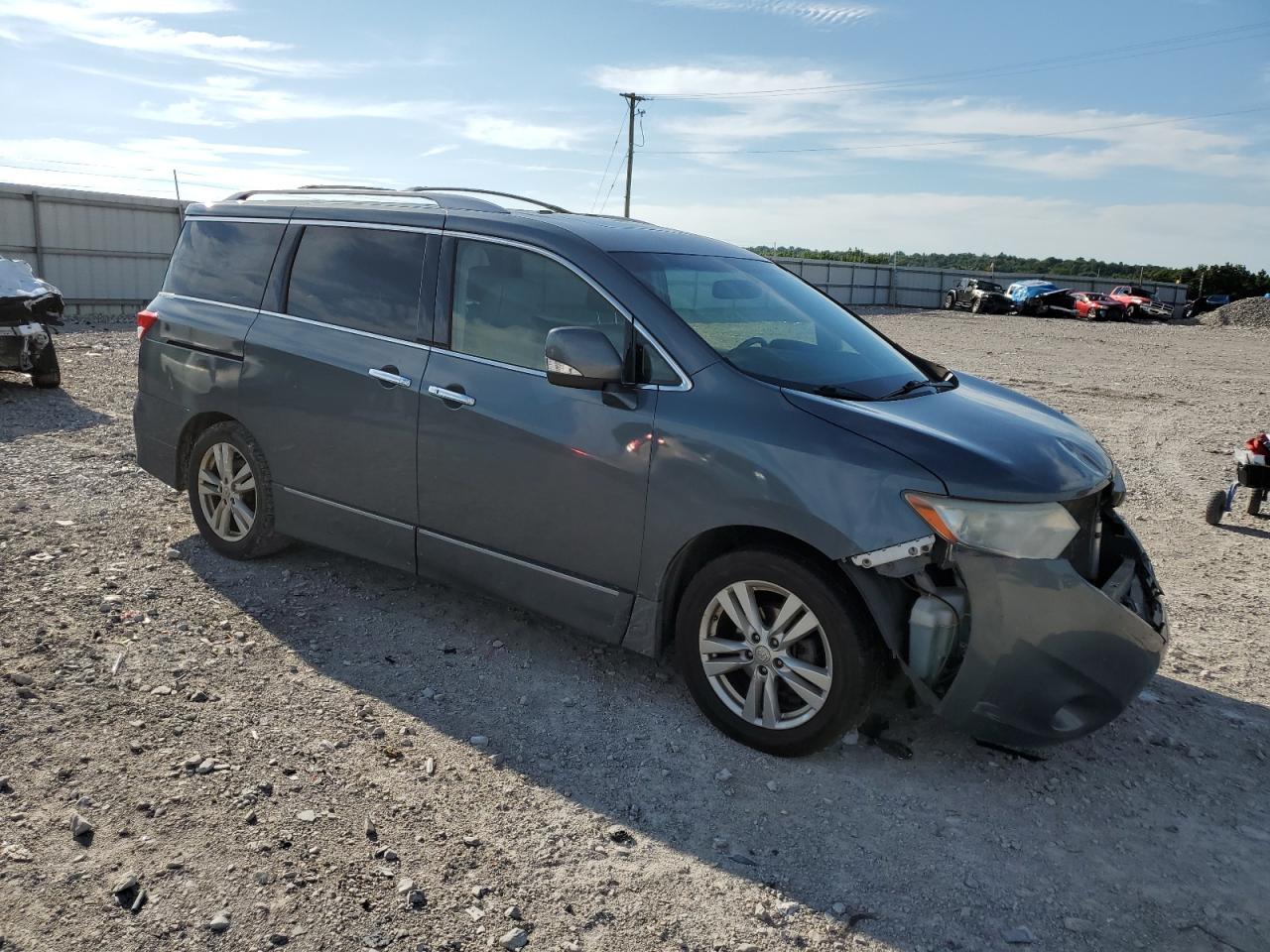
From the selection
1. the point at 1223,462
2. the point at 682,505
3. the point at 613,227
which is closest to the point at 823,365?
the point at 682,505

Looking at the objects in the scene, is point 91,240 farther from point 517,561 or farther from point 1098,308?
point 1098,308

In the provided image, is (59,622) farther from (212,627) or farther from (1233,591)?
(1233,591)

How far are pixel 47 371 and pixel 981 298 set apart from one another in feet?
126

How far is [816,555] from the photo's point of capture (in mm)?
3600

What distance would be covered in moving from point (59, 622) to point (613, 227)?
3.16 m

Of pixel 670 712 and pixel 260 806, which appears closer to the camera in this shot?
pixel 260 806

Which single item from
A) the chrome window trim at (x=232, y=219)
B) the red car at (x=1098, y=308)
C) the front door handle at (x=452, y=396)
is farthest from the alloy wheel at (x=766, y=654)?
the red car at (x=1098, y=308)

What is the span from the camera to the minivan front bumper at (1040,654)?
10.9 ft

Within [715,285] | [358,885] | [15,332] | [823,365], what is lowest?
[358,885]

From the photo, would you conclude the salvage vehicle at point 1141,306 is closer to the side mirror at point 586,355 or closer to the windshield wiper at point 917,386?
the windshield wiper at point 917,386

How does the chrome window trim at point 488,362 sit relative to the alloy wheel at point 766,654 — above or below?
above

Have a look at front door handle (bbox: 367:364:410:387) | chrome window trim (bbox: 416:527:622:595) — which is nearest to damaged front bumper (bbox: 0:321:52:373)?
front door handle (bbox: 367:364:410:387)

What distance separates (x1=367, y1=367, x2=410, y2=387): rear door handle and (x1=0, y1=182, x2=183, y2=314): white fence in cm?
1983

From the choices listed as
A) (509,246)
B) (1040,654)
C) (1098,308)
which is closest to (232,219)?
(509,246)
